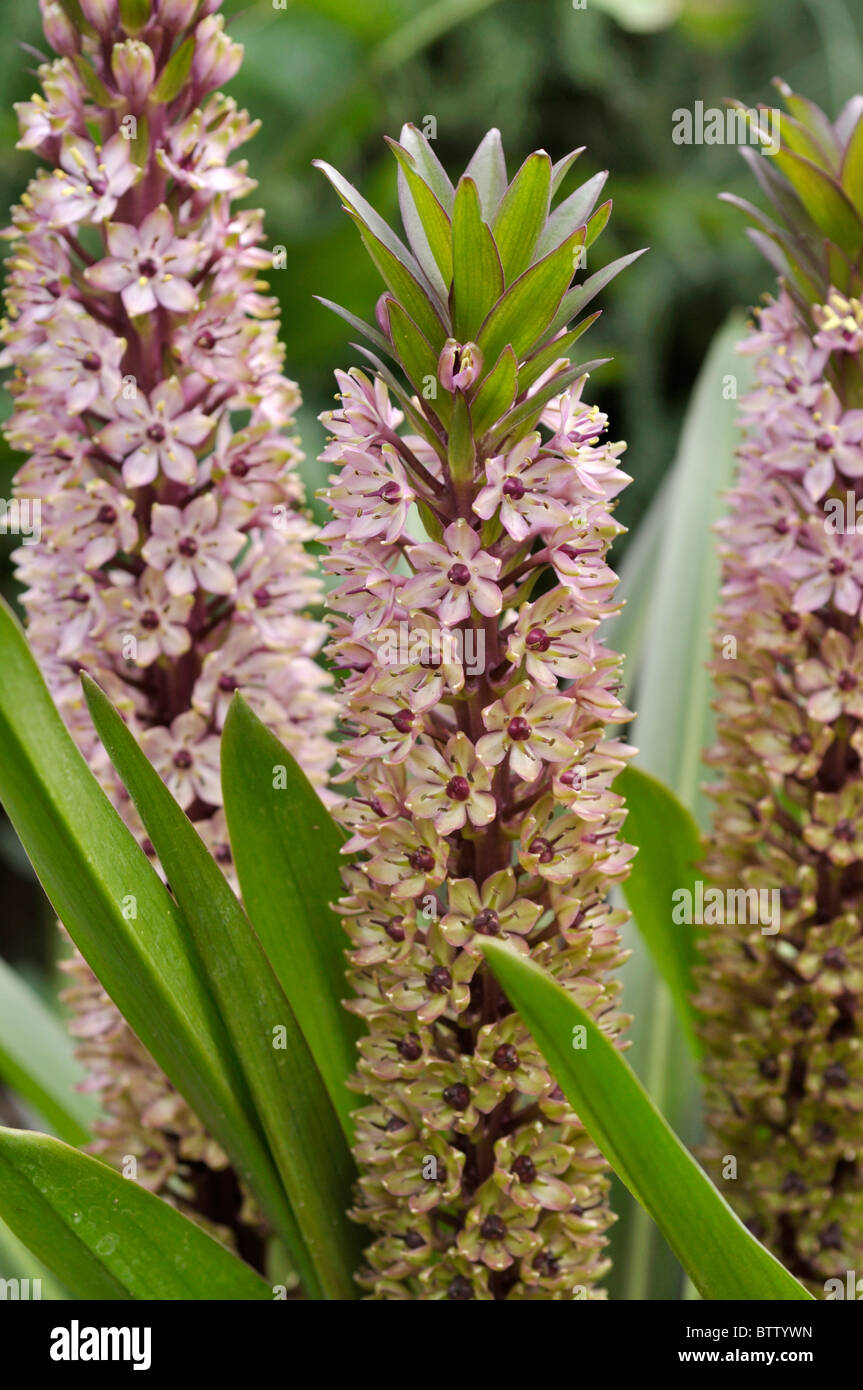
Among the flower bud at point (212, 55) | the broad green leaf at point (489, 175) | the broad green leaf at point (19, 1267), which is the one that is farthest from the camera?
the broad green leaf at point (19, 1267)

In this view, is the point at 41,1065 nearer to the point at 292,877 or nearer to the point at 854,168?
the point at 292,877

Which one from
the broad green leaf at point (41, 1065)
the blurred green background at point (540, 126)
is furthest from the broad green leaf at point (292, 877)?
the blurred green background at point (540, 126)

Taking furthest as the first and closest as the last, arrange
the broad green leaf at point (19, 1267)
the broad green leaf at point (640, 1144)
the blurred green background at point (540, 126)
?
the blurred green background at point (540, 126) → the broad green leaf at point (19, 1267) → the broad green leaf at point (640, 1144)

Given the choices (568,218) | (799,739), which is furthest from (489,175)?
(799,739)

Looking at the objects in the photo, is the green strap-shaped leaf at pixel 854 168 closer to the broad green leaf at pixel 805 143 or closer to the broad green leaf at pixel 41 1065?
the broad green leaf at pixel 805 143

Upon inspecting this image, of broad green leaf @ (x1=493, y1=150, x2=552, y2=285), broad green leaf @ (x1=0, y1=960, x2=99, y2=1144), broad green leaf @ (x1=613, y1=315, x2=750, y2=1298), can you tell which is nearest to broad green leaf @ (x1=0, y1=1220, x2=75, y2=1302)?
broad green leaf @ (x1=0, y1=960, x2=99, y2=1144)

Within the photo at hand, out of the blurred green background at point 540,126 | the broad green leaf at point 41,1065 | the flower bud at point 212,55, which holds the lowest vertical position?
the broad green leaf at point 41,1065
